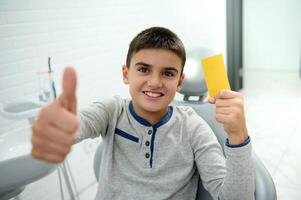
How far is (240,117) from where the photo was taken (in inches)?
31.5

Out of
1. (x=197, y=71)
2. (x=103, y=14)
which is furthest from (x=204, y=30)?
(x=197, y=71)

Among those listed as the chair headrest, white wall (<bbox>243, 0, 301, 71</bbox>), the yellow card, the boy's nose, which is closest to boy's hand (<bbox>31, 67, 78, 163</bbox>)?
the yellow card

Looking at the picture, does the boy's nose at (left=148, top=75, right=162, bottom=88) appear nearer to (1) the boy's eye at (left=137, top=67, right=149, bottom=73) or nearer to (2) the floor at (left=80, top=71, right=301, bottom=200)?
(1) the boy's eye at (left=137, top=67, right=149, bottom=73)

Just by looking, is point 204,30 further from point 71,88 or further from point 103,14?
point 71,88

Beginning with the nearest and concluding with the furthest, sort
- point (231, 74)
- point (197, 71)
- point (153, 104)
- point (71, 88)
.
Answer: point (71, 88) < point (153, 104) < point (197, 71) < point (231, 74)

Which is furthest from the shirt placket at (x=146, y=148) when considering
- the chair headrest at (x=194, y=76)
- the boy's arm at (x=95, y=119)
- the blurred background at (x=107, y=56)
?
the blurred background at (x=107, y=56)

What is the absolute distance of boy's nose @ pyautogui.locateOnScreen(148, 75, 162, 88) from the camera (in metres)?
1.00

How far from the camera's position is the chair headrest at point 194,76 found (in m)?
1.40

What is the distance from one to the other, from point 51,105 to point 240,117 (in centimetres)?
50

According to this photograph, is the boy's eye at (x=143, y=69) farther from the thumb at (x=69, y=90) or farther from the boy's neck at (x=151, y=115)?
the thumb at (x=69, y=90)

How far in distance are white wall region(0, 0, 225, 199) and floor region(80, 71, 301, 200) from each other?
67 centimetres

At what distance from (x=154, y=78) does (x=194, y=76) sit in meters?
0.44

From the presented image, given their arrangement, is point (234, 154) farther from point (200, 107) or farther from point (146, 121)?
point (200, 107)

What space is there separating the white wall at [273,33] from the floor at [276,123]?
193 mm
